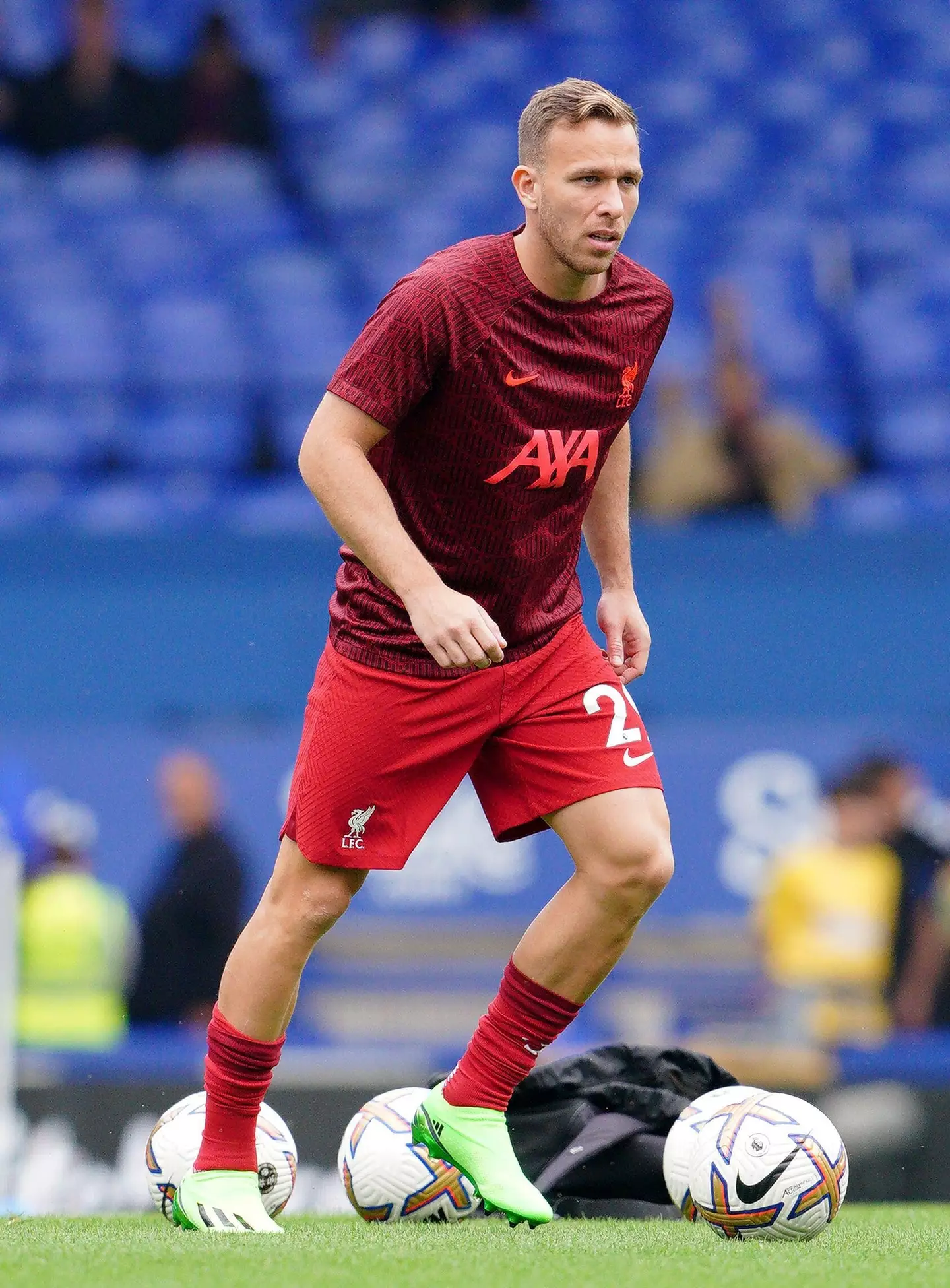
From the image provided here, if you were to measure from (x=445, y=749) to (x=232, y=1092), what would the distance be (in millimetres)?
A: 800

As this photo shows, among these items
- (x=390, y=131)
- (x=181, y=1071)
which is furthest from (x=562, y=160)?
(x=390, y=131)

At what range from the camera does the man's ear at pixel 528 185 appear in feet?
12.4

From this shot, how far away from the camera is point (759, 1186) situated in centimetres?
387

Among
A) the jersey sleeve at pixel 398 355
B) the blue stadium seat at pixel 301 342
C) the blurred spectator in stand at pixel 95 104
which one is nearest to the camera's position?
the jersey sleeve at pixel 398 355

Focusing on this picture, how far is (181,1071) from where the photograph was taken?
5.92 meters

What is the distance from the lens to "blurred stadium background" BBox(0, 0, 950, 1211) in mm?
8242

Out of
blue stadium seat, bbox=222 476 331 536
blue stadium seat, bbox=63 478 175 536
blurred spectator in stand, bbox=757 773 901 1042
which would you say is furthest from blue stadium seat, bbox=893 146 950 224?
blurred spectator in stand, bbox=757 773 901 1042

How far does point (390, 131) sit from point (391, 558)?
11126mm

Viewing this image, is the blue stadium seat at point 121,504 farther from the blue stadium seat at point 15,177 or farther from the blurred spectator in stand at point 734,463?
the blue stadium seat at point 15,177

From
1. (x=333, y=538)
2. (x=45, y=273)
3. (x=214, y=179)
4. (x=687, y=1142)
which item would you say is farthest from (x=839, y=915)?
(x=214, y=179)

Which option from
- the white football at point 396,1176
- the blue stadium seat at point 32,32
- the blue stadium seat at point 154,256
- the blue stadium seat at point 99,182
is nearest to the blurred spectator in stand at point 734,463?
the blue stadium seat at point 154,256

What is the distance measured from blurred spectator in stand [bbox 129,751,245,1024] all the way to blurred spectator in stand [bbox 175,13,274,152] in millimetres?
6672

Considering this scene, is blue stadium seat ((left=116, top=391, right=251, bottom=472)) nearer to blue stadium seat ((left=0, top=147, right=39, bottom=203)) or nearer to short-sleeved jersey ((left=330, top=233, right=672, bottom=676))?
blue stadium seat ((left=0, top=147, right=39, bottom=203))

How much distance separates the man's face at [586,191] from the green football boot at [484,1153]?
1634mm
